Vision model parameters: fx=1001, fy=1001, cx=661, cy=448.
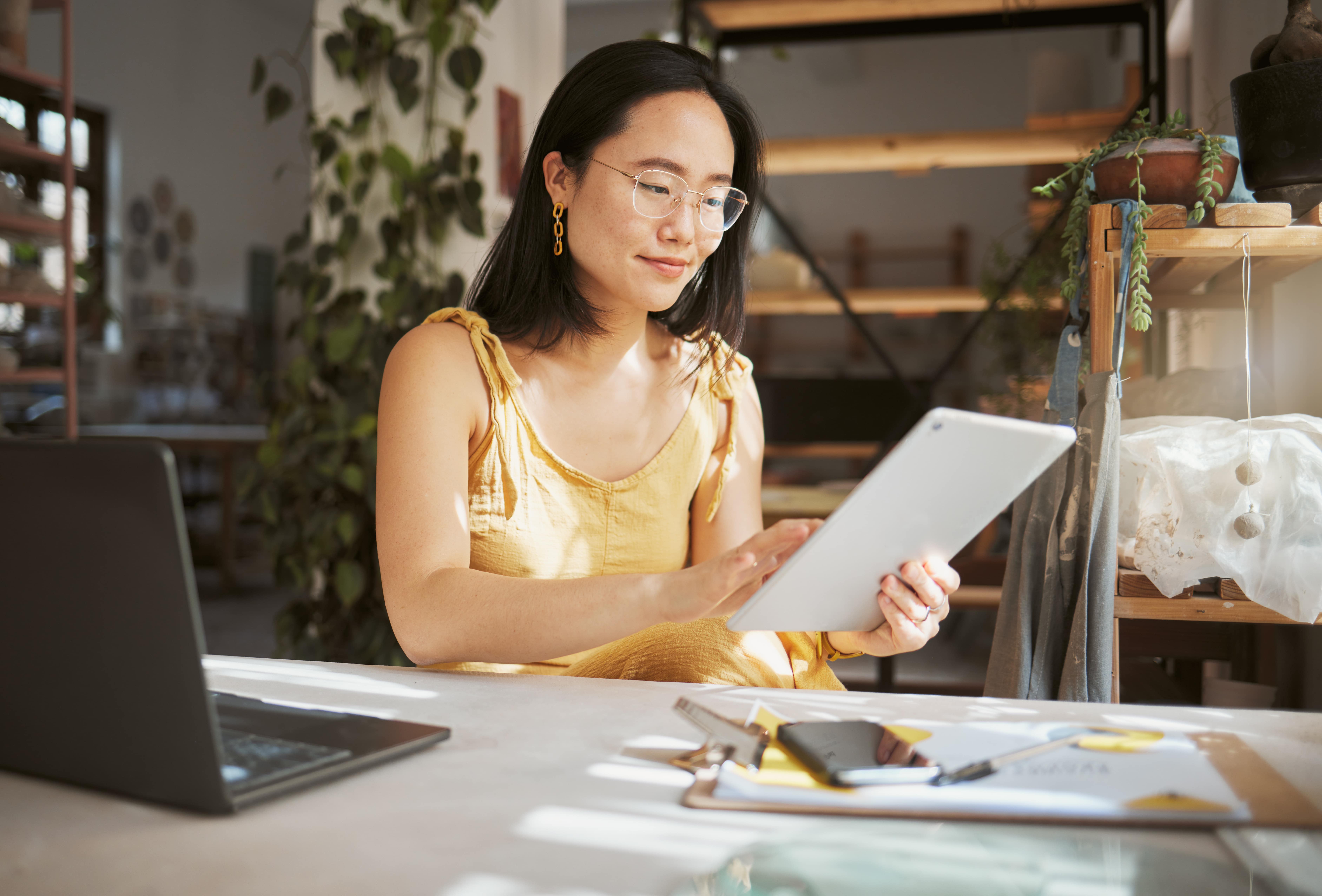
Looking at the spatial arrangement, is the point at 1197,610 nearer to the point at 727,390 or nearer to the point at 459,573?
the point at 727,390

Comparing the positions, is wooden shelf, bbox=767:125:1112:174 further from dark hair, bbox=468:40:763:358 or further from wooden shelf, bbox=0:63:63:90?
wooden shelf, bbox=0:63:63:90

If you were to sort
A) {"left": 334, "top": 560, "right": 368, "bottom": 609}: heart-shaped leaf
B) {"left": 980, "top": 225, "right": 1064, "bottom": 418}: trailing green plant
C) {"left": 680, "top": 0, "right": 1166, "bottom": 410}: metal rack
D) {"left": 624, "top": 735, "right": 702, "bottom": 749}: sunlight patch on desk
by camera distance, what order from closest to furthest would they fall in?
1. {"left": 624, "top": 735, "right": 702, "bottom": 749}: sunlight patch on desk
2. {"left": 980, "top": 225, "right": 1064, "bottom": 418}: trailing green plant
3. {"left": 334, "top": 560, "right": 368, "bottom": 609}: heart-shaped leaf
4. {"left": 680, "top": 0, "right": 1166, "bottom": 410}: metal rack

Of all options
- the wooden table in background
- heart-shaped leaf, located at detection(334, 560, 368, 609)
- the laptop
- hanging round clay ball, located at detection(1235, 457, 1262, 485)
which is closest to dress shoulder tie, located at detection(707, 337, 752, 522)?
hanging round clay ball, located at detection(1235, 457, 1262, 485)

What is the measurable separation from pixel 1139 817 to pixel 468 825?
1.14 ft

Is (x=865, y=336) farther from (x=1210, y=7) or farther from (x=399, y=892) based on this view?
(x=399, y=892)

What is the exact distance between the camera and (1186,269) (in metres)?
1.51

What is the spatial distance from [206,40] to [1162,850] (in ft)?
21.9

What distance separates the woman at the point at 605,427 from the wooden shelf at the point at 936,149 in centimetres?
140

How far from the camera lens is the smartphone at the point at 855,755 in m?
0.56

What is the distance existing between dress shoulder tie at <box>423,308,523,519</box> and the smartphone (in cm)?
63

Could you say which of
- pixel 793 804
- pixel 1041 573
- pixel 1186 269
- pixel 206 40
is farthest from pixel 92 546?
pixel 206 40

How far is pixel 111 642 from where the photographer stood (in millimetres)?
496

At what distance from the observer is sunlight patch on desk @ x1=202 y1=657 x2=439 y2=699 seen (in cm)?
81

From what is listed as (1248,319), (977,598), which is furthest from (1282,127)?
(977,598)
